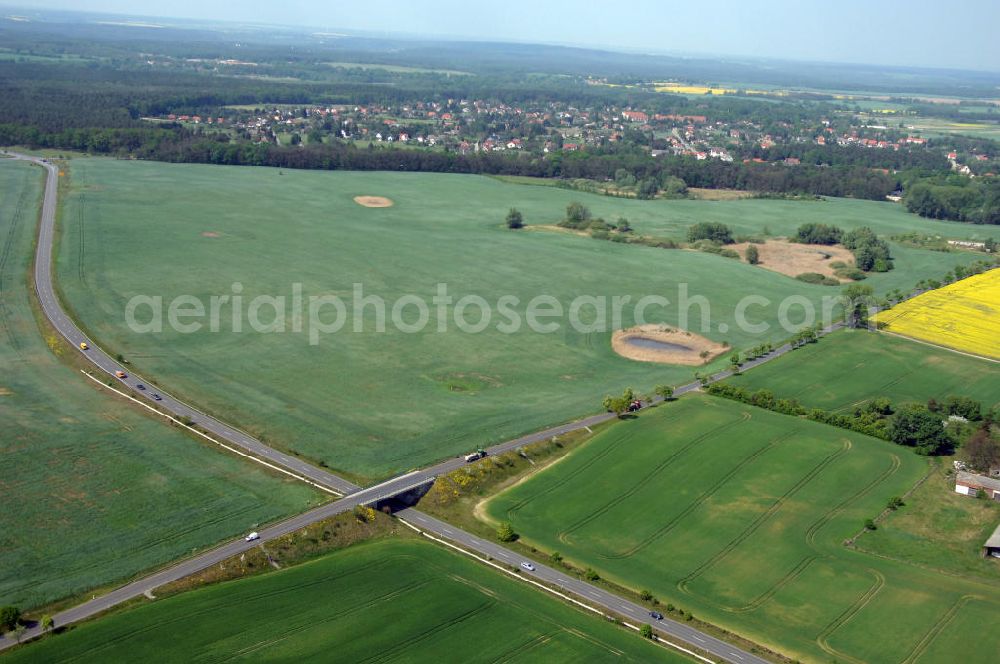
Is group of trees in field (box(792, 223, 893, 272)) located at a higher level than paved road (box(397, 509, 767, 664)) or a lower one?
higher

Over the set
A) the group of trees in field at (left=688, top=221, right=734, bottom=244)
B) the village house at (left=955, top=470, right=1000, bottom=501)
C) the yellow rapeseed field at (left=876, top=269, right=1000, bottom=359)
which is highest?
the group of trees in field at (left=688, top=221, right=734, bottom=244)

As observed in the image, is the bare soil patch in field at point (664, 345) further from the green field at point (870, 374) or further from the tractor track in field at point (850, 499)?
the tractor track in field at point (850, 499)

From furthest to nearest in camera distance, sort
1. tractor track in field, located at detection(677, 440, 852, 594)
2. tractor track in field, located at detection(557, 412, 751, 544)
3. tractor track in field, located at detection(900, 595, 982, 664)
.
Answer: tractor track in field, located at detection(557, 412, 751, 544) < tractor track in field, located at detection(677, 440, 852, 594) < tractor track in field, located at detection(900, 595, 982, 664)

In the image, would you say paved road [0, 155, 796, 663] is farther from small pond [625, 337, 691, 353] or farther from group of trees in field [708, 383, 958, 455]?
small pond [625, 337, 691, 353]

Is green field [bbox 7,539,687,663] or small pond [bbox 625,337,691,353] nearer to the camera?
green field [bbox 7,539,687,663]

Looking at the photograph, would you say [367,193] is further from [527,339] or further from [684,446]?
[684,446]

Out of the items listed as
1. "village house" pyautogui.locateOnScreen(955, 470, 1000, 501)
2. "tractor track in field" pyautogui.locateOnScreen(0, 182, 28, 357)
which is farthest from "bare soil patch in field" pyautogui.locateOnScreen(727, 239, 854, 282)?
"tractor track in field" pyautogui.locateOnScreen(0, 182, 28, 357)

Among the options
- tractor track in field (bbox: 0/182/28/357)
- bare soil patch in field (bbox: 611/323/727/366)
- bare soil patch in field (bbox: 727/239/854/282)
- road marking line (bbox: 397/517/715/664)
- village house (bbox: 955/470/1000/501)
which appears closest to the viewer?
road marking line (bbox: 397/517/715/664)
